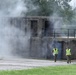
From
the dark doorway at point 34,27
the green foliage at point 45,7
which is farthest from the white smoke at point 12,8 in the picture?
the dark doorway at point 34,27

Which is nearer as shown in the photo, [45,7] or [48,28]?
[48,28]

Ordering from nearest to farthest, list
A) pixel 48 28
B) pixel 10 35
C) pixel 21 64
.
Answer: pixel 21 64 < pixel 10 35 < pixel 48 28

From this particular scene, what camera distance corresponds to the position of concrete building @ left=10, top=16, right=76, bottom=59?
1734 inches

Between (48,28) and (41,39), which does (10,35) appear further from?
(48,28)

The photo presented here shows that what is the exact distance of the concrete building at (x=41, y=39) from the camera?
4403 cm

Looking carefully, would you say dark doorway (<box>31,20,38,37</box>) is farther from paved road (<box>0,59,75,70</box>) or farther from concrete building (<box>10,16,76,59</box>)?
paved road (<box>0,59,75,70</box>)

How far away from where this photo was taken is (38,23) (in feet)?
148

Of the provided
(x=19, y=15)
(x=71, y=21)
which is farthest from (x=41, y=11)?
(x=71, y=21)

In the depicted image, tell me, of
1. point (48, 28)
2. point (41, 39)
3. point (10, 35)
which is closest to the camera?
point (41, 39)

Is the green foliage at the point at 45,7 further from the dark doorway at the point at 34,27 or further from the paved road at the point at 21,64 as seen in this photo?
the paved road at the point at 21,64

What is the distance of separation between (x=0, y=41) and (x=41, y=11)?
1345 cm

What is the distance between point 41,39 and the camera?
44.4 metres

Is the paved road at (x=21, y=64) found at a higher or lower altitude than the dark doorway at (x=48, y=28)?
lower

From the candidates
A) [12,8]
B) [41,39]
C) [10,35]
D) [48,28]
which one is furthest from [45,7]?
[41,39]
